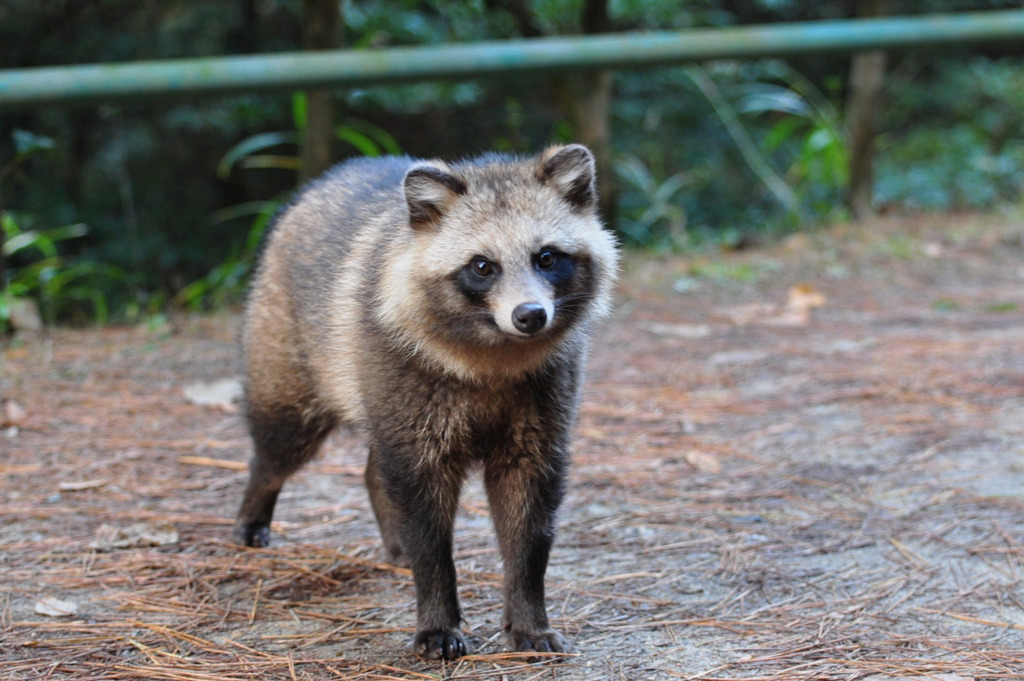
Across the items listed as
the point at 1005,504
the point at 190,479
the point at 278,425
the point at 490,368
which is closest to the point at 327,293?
the point at 278,425

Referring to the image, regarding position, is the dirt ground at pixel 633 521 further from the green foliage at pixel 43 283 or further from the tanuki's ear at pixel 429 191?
the tanuki's ear at pixel 429 191

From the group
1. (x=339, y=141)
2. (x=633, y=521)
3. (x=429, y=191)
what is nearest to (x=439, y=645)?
(x=633, y=521)

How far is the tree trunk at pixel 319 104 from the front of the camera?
20.4 feet

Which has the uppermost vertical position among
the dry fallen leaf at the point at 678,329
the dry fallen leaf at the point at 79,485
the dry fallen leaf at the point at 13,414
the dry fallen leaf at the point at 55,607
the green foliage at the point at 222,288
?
the dry fallen leaf at the point at 55,607

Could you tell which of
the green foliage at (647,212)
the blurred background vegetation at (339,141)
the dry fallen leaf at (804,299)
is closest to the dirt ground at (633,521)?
the dry fallen leaf at (804,299)

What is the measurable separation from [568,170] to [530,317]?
60cm

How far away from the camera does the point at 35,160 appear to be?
8914 mm

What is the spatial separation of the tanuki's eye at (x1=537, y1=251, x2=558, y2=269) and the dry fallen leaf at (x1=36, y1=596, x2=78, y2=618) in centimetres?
177

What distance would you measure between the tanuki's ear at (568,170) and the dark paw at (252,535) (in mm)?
1700

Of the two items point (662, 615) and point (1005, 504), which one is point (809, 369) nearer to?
point (1005, 504)

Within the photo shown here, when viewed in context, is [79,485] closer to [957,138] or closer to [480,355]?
[480,355]

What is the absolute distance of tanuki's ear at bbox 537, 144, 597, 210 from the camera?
3.06m

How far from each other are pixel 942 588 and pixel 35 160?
27.1 ft

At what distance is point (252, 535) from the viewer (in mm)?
3764
